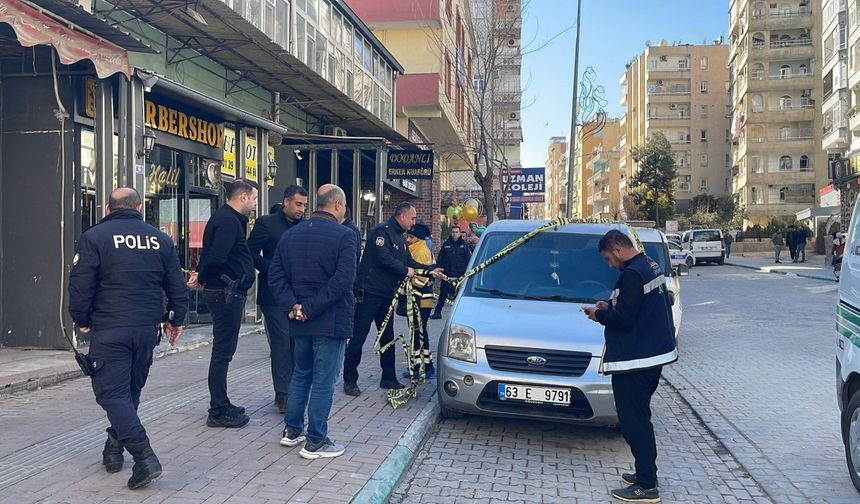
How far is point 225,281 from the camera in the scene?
550 cm

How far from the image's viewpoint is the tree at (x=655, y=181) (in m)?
63.4

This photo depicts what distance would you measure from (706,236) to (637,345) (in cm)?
3526

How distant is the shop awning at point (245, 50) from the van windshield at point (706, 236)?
2564 centimetres

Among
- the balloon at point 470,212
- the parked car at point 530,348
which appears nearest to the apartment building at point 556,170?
the balloon at point 470,212

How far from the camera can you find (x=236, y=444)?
5215 millimetres

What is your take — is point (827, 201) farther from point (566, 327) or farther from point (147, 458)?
point (147, 458)

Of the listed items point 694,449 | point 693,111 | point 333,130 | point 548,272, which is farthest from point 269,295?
point 693,111

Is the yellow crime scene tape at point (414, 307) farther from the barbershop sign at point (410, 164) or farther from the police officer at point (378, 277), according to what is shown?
the barbershop sign at point (410, 164)

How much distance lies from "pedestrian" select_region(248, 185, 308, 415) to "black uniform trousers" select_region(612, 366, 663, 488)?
284cm

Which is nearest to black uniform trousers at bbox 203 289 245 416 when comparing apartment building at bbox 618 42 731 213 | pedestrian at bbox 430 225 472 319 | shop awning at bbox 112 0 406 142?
shop awning at bbox 112 0 406 142

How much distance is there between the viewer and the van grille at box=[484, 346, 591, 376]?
5.52 m

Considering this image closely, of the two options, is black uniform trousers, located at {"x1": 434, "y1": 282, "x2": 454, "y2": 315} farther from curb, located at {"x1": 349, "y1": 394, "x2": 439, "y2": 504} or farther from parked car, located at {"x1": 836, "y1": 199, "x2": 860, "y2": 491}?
parked car, located at {"x1": 836, "y1": 199, "x2": 860, "y2": 491}

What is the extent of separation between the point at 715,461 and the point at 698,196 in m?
70.3

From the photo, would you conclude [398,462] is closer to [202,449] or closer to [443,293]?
[202,449]
